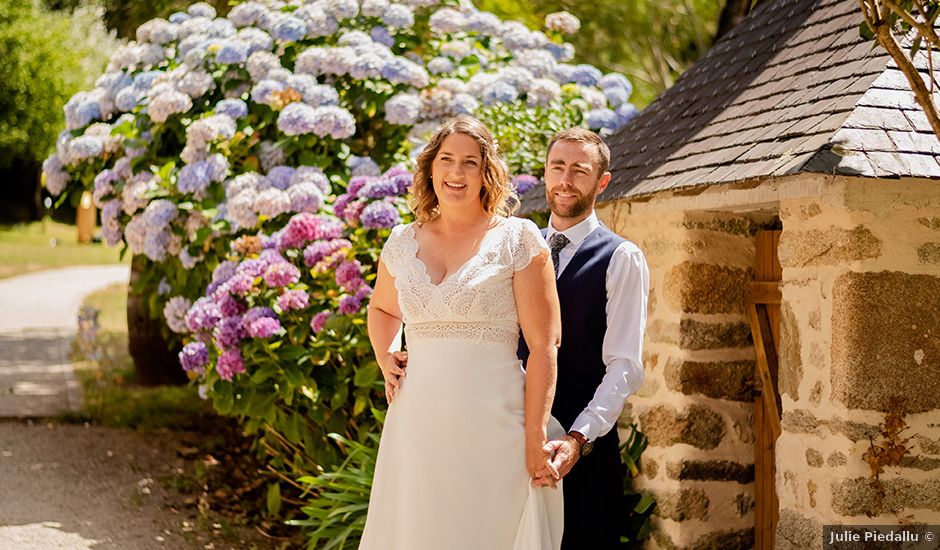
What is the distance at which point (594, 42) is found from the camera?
641 inches

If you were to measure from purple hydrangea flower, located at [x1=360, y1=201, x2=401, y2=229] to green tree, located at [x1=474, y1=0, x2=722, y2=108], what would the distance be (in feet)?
30.4

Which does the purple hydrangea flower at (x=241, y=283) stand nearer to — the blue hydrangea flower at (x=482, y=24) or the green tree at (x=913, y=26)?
the blue hydrangea flower at (x=482, y=24)

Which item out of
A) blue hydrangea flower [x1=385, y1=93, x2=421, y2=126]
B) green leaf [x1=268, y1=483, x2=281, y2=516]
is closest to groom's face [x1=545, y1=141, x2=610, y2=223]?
green leaf [x1=268, y1=483, x2=281, y2=516]

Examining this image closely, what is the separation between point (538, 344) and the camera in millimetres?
3189

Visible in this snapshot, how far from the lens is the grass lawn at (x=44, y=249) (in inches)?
958

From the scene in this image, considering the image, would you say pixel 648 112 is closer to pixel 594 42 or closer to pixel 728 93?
pixel 728 93

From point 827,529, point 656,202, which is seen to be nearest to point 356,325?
point 656,202

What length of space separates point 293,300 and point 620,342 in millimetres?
2734

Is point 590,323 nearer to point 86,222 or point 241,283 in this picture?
point 241,283

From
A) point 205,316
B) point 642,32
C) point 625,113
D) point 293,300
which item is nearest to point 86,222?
point 642,32

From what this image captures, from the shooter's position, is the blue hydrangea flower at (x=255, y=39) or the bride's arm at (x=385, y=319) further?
the blue hydrangea flower at (x=255, y=39)

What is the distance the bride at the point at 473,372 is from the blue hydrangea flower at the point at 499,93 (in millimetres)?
3995

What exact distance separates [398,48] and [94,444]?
364 cm

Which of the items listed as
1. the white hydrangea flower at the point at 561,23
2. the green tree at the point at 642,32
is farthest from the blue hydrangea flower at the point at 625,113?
the green tree at the point at 642,32
